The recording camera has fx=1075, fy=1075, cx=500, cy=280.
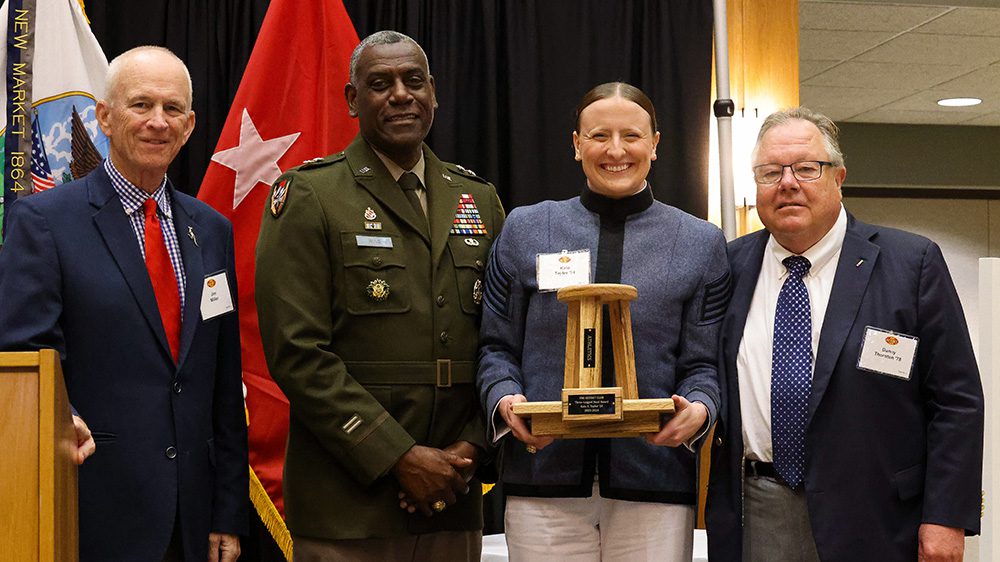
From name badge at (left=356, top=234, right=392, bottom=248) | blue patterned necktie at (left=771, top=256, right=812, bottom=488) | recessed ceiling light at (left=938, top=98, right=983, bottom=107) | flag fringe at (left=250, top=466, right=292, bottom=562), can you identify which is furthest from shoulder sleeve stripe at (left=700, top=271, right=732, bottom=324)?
recessed ceiling light at (left=938, top=98, right=983, bottom=107)

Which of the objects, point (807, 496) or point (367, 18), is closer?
point (807, 496)

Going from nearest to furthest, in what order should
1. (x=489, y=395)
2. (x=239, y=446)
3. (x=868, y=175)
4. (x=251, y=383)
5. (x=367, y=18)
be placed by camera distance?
1. (x=489, y=395)
2. (x=239, y=446)
3. (x=251, y=383)
4. (x=367, y=18)
5. (x=868, y=175)

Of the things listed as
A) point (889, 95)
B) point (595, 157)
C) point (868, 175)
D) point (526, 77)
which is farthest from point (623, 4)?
point (868, 175)

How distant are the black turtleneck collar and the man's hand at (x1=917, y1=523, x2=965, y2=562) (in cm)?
96

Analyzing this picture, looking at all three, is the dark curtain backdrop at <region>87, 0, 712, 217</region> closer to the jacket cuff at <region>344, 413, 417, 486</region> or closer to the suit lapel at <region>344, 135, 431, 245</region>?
the suit lapel at <region>344, 135, 431, 245</region>

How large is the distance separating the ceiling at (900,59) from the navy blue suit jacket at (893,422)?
362cm

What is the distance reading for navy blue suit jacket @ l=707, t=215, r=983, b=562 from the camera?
238 centimetres

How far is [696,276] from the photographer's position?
8.22 feet

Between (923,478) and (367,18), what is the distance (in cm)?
285

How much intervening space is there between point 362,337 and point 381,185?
37 cm

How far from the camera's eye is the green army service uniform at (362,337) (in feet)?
7.86

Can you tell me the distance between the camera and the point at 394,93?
255 cm

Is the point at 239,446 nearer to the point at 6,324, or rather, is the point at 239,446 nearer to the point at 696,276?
the point at 6,324

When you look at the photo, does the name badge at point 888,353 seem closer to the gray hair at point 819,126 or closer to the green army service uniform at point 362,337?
the gray hair at point 819,126
